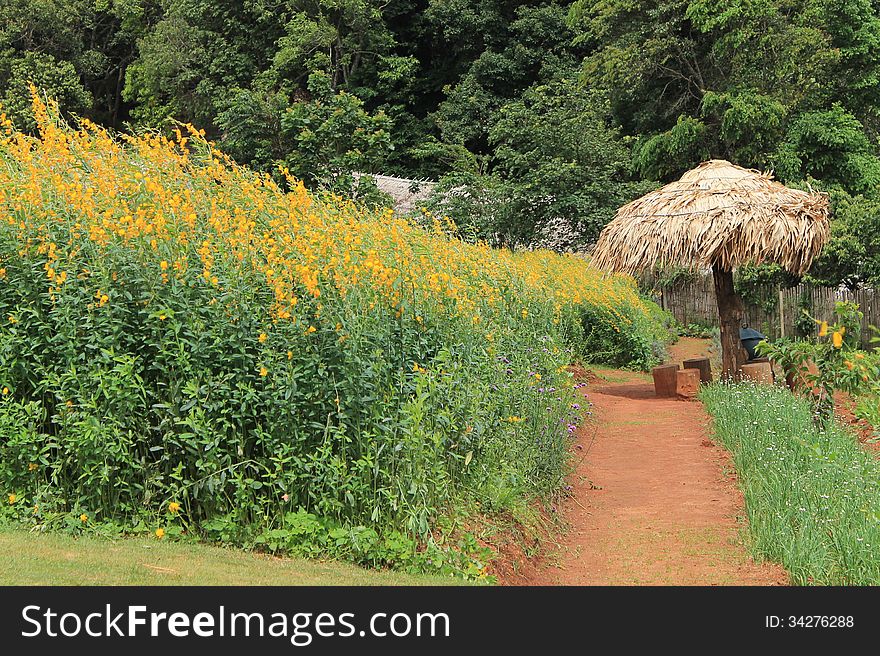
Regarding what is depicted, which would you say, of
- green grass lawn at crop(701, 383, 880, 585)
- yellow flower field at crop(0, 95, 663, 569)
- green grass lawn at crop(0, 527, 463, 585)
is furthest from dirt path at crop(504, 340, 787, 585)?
green grass lawn at crop(0, 527, 463, 585)

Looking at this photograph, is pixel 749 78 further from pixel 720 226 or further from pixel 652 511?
pixel 652 511

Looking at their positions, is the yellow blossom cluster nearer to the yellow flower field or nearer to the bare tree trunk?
the yellow flower field

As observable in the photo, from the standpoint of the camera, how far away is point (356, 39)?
30.6 meters

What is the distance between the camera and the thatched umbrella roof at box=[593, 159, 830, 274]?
10.6 metres

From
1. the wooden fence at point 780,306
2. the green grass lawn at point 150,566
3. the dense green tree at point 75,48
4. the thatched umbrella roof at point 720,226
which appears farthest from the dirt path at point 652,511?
the dense green tree at point 75,48

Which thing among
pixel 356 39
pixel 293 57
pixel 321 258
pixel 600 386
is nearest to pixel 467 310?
pixel 321 258

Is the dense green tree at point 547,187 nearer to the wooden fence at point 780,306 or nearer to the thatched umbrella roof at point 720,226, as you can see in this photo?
the wooden fence at point 780,306

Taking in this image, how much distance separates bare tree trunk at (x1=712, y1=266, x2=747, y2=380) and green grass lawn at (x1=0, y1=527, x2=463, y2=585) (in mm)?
7252

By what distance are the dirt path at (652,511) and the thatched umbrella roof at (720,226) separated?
181 centimetres

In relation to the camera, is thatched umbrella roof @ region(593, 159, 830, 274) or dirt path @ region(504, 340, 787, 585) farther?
thatched umbrella roof @ region(593, 159, 830, 274)

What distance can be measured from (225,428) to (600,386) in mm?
8105

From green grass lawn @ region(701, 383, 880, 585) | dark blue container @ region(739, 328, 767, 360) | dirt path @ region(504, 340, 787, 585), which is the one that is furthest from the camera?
dark blue container @ region(739, 328, 767, 360)

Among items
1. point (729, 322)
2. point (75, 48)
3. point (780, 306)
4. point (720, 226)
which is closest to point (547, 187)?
point (780, 306)

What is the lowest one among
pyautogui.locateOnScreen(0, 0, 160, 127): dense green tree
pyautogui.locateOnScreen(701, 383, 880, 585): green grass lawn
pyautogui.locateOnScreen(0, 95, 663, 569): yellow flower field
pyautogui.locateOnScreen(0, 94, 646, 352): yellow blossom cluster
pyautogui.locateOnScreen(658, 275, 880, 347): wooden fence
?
pyautogui.locateOnScreen(658, 275, 880, 347): wooden fence
